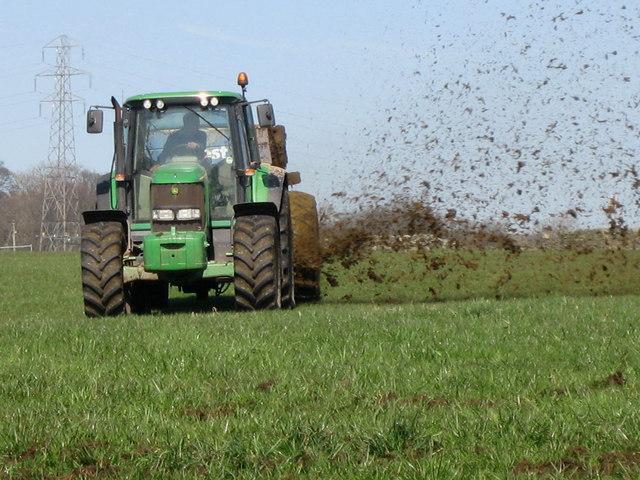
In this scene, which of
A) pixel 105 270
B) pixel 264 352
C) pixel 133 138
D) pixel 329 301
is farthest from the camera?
pixel 329 301

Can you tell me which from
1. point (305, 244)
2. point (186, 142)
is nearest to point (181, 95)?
point (186, 142)

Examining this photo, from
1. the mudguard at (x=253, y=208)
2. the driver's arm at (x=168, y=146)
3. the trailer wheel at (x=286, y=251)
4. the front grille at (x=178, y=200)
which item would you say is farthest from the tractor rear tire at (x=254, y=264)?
the driver's arm at (x=168, y=146)

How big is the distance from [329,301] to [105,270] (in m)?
4.78

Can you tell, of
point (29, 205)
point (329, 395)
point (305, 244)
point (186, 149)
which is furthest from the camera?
point (29, 205)

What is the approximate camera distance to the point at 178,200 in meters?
14.0

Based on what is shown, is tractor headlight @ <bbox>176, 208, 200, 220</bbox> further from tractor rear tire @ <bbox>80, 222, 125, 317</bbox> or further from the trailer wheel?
the trailer wheel

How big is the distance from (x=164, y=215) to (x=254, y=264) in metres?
1.35

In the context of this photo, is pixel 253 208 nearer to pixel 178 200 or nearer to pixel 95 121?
pixel 178 200

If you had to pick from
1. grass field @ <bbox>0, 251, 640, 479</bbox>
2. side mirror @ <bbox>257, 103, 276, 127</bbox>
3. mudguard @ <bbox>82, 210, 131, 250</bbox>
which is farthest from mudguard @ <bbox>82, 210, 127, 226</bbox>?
grass field @ <bbox>0, 251, 640, 479</bbox>

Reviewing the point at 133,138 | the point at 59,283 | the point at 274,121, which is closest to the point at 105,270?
the point at 133,138

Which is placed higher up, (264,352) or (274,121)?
(274,121)

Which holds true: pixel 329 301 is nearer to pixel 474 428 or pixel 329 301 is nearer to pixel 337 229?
pixel 337 229

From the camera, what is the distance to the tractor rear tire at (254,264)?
13.6 metres

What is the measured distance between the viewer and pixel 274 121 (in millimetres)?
14281
